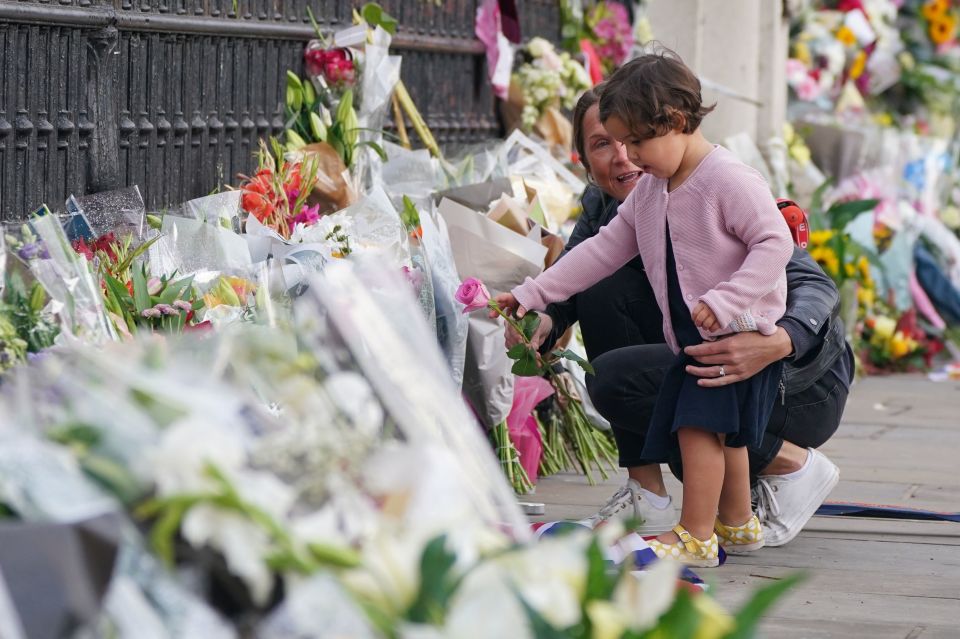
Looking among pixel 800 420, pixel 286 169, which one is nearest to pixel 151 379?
pixel 800 420

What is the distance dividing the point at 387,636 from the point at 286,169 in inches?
117

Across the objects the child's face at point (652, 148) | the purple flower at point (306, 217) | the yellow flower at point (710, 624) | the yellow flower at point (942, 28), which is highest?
the yellow flower at point (942, 28)

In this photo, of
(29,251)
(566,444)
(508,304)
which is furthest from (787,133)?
(29,251)

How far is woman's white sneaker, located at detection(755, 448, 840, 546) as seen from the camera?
3641mm

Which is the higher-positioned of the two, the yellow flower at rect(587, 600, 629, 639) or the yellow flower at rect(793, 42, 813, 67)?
the yellow flower at rect(793, 42, 813, 67)

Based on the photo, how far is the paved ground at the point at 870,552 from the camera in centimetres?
300

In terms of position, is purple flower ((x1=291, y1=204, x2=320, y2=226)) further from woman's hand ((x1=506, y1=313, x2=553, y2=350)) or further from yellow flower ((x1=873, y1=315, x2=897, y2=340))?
yellow flower ((x1=873, y1=315, x2=897, y2=340))

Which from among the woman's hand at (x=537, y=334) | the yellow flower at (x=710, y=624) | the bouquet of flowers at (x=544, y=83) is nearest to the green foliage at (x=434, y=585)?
the yellow flower at (x=710, y=624)

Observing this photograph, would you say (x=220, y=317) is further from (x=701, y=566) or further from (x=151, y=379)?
(x=151, y=379)

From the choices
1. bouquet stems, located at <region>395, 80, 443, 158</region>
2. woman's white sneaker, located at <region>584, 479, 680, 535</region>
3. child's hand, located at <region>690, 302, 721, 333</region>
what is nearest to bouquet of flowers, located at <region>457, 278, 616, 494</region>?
woman's white sneaker, located at <region>584, 479, 680, 535</region>

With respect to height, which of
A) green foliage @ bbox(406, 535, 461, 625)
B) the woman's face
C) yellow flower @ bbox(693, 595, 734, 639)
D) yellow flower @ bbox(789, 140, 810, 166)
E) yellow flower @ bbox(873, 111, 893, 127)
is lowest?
yellow flower @ bbox(789, 140, 810, 166)

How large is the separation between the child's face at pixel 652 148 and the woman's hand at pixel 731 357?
0.39 metres

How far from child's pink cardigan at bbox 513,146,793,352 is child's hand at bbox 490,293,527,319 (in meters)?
0.03

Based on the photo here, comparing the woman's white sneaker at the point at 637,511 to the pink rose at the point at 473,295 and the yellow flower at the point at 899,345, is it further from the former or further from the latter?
the yellow flower at the point at 899,345
